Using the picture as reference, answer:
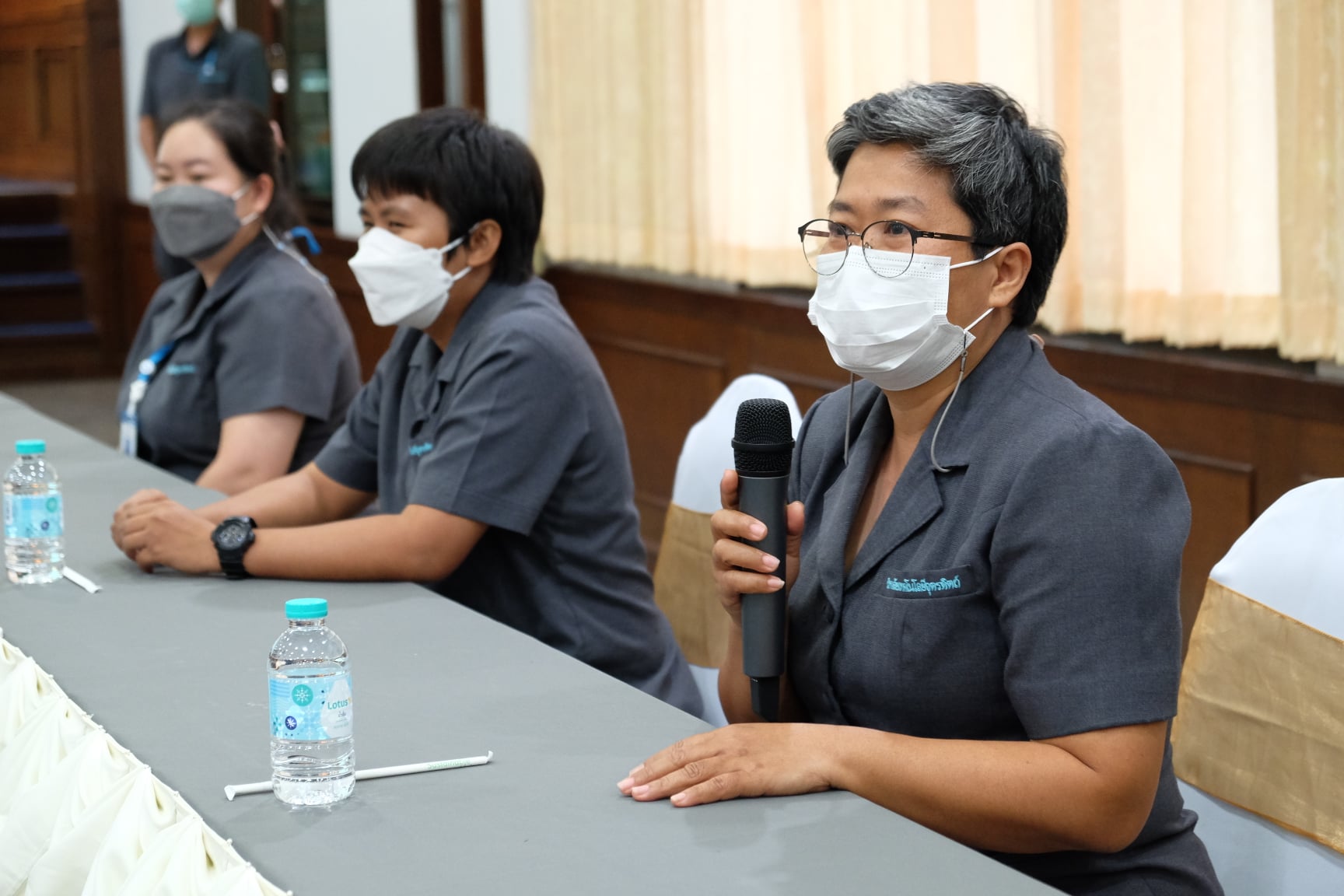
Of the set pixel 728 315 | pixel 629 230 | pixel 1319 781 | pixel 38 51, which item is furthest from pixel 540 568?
pixel 38 51

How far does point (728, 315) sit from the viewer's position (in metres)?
4.32

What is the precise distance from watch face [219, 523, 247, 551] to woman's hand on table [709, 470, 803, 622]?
859mm

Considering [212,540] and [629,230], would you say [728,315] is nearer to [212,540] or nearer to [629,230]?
[629,230]

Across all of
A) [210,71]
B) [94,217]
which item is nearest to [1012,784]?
[210,71]

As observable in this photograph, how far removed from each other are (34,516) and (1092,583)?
145 centimetres

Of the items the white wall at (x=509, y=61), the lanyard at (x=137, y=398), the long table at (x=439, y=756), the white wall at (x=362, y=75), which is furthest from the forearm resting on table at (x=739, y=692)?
the white wall at (x=362, y=75)

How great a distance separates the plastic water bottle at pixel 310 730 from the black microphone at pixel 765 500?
0.39 meters

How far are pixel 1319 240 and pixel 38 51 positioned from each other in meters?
10.1

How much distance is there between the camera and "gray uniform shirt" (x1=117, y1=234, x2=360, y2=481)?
113 inches

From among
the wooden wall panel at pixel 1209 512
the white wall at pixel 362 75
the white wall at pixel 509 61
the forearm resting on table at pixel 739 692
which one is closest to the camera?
the forearm resting on table at pixel 739 692

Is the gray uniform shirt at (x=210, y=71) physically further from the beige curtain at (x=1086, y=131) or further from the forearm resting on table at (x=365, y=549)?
the forearm resting on table at (x=365, y=549)

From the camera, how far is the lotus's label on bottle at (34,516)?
210 centimetres

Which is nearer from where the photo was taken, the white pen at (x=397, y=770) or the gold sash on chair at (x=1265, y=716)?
the white pen at (x=397, y=770)

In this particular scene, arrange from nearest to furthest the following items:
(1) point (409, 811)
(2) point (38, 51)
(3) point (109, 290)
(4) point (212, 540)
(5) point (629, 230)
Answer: (1) point (409, 811) < (4) point (212, 540) < (5) point (629, 230) < (3) point (109, 290) < (2) point (38, 51)
